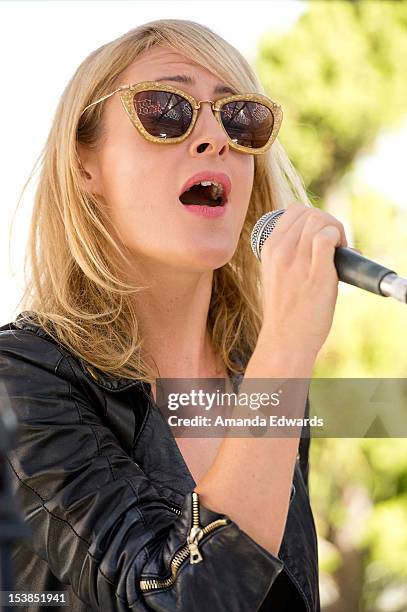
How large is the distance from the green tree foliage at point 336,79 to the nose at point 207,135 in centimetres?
409

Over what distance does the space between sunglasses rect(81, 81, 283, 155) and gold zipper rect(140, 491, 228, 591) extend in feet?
2.69

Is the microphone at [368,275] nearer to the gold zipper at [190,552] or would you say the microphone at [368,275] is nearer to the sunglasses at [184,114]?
the gold zipper at [190,552]

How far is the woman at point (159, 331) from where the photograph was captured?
5.43 ft

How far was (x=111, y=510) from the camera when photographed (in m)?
1.76

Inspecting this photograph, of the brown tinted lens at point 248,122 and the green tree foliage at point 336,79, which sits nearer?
the brown tinted lens at point 248,122

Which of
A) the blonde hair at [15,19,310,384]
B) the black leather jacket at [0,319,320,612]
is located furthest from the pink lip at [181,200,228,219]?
the black leather jacket at [0,319,320,612]

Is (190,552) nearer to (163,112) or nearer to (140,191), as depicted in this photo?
(140,191)

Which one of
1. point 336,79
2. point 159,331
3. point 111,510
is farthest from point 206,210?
point 336,79

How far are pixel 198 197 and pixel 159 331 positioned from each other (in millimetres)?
337

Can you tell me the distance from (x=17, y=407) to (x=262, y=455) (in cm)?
46

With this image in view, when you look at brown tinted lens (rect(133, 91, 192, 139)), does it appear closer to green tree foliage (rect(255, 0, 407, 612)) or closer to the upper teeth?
the upper teeth

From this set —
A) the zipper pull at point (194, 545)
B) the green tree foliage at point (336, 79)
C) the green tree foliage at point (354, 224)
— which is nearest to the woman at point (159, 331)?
the zipper pull at point (194, 545)

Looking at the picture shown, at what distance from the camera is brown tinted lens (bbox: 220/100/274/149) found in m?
2.21

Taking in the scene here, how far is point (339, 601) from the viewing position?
634cm
